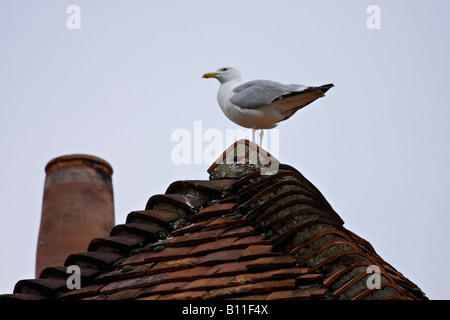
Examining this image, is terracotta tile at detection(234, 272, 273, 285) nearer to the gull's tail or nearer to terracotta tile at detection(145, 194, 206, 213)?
terracotta tile at detection(145, 194, 206, 213)

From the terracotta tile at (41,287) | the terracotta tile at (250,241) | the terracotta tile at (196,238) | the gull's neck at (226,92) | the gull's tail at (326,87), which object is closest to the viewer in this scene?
the terracotta tile at (250,241)

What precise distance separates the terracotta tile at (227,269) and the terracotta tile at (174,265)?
201mm

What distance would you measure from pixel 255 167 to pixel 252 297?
61.0 inches

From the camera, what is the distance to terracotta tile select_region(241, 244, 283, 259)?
4867 mm

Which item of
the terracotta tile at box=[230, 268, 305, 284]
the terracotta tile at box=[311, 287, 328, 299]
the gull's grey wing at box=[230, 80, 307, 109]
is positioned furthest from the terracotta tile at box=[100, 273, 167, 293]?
the gull's grey wing at box=[230, 80, 307, 109]

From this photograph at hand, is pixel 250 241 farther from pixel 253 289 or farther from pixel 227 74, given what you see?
pixel 227 74

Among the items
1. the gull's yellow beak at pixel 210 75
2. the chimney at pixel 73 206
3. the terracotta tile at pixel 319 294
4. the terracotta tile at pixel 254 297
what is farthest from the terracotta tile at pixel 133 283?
the chimney at pixel 73 206

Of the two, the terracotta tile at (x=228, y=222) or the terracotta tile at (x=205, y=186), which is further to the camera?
the terracotta tile at (x=205, y=186)

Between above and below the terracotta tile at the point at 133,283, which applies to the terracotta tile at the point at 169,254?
above

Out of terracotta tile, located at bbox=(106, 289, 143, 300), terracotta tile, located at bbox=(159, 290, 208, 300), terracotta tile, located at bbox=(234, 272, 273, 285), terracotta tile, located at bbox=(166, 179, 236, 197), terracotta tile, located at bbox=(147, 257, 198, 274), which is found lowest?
terracotta tile, located at bbox=(159, 290, 208, 300)

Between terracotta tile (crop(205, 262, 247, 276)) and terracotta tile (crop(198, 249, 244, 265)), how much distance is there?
0.13ft

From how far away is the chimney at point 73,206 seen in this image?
35.6 feet

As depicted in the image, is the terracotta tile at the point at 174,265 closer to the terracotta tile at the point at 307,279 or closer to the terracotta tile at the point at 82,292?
the terracotta tile at the point at 82,292

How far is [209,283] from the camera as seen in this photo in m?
4.73
